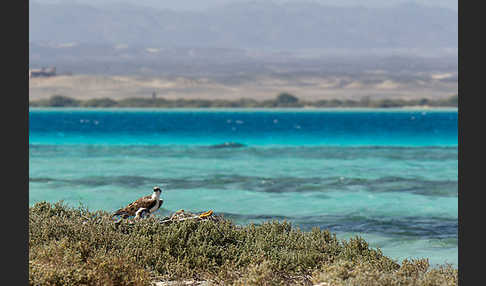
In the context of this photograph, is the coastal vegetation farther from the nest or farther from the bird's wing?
the bird's wing

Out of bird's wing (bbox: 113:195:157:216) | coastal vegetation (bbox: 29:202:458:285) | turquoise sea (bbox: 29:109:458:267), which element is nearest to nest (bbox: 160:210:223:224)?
coastal vegetation (bbox: 29:202:458:285)

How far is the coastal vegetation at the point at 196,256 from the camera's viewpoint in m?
8.24

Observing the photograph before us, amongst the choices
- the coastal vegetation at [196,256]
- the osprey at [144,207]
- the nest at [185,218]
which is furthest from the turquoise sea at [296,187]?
the nest at [185,218]

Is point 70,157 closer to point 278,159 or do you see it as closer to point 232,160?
point 232,160

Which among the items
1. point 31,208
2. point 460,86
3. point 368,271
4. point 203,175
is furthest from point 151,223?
point 203,175

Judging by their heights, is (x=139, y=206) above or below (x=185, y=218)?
above

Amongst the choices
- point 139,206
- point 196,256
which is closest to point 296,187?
point 139,206

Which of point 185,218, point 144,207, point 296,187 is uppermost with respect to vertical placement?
point 144,207

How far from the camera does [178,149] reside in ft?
183

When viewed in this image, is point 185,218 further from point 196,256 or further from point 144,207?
point 196,256

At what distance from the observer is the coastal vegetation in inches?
324

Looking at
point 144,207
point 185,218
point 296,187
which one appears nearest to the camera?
point 185,218

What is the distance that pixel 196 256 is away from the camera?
31.5ft

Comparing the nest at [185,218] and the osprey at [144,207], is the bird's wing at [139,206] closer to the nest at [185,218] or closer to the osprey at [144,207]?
the osprey at [144,207]
